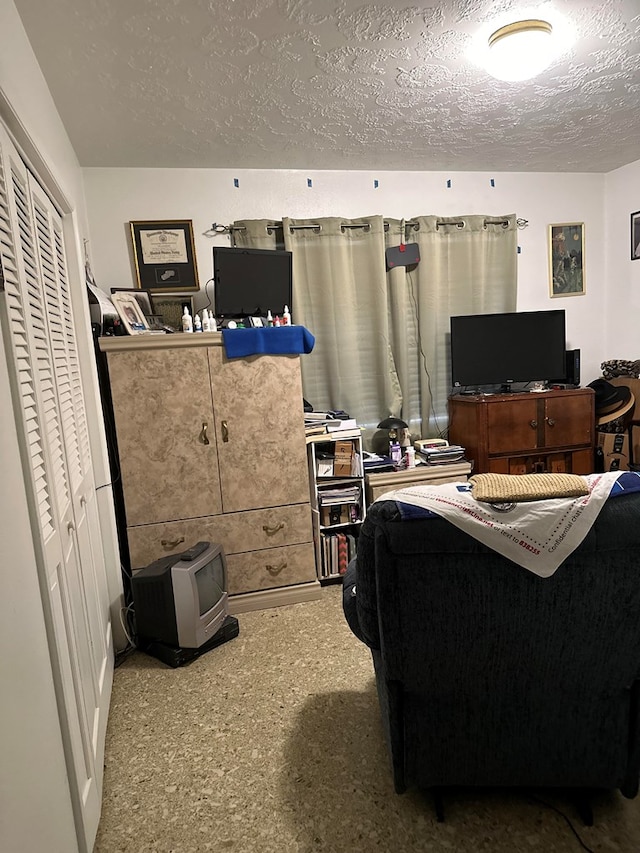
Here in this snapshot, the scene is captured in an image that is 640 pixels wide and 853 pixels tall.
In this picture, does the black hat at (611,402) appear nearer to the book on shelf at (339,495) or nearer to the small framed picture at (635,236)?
the small framed picture at (635,236)

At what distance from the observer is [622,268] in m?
3.66

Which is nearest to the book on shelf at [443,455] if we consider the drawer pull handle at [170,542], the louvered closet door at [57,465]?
the drawer pull handle at [170,542]

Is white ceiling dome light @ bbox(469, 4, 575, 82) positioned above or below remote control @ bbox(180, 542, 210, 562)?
above

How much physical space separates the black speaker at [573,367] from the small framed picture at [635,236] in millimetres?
821

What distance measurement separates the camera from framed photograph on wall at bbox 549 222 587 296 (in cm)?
368

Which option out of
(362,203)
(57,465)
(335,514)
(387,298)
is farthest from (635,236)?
(57,465)

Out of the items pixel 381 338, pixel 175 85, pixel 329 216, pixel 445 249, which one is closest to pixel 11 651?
pixel 175 85

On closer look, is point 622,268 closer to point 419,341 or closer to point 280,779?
point 419,341

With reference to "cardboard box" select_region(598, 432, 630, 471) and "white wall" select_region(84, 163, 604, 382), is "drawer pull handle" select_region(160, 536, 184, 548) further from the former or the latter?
"cardboard box" select_region(598, 432, 630, 471)

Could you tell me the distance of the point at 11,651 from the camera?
3.08 feet

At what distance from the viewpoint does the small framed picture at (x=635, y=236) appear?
3.52 m

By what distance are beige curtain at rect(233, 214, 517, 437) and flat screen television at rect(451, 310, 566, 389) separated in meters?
0.17

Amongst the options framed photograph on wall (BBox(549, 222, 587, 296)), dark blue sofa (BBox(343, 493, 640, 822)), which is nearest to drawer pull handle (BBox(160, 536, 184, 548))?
dark blue sofa (BBox(343, 493, 640, 822))

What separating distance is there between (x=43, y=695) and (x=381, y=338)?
9.08 feet
